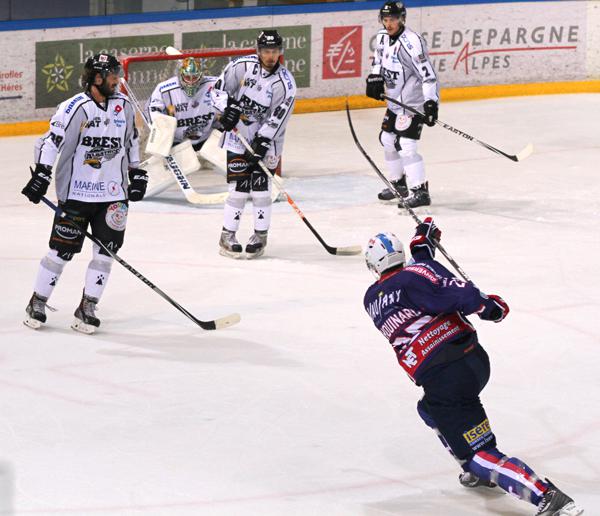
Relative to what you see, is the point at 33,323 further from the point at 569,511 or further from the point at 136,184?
the point at 569,511

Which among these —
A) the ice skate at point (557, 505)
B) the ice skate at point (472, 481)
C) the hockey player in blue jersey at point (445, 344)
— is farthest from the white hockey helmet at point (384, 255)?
the ice skate at point (557, 505)

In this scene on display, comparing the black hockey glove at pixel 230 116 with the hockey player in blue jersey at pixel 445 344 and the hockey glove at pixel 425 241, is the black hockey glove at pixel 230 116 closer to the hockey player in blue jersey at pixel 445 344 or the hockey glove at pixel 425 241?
the hockey glove at pixel 425 241

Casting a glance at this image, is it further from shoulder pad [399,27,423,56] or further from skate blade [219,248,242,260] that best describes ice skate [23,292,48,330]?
shoulder pad [399,27,423,56]

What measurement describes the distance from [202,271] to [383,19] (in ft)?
8.25

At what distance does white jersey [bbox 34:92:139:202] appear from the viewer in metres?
6.02

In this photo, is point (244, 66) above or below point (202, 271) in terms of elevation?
above

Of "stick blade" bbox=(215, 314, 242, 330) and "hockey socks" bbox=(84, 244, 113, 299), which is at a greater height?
"hockey socks" bbox=(84, 244, 113, 299)

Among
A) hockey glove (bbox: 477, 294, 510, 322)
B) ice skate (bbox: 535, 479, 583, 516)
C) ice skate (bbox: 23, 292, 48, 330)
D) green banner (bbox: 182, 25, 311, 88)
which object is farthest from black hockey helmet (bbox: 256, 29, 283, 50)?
green banner (bbox: 182, 25, 311, 88)

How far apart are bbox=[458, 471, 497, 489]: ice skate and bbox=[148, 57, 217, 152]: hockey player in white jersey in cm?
514

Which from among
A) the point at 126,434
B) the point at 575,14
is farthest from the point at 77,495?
the point at 575,14

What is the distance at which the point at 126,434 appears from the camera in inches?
196

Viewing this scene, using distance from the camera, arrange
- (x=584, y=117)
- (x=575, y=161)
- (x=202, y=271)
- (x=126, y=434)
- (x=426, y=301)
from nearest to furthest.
Answer: (x=426, y=301) → (x=126, y=434) → (x=202, y=271) → (x=575, y=161) → (x=584, y=117)

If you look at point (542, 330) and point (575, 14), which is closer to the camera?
point (542, 330)

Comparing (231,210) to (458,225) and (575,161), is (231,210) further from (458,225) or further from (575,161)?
(575,161)
